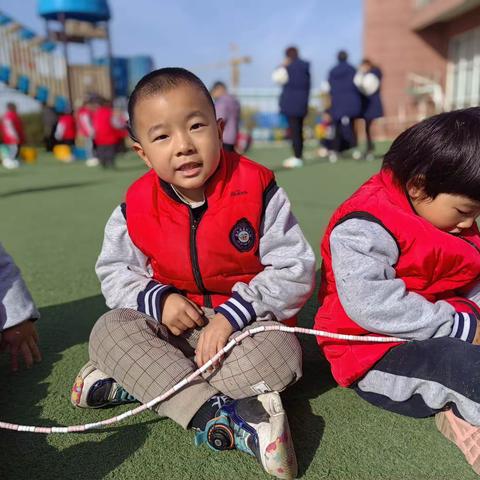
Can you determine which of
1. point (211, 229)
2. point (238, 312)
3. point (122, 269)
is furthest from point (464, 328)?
point (122, 269)

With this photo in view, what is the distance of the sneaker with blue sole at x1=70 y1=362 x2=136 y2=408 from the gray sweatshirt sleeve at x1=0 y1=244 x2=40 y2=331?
1.02ft

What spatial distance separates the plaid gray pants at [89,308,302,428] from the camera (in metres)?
1.19

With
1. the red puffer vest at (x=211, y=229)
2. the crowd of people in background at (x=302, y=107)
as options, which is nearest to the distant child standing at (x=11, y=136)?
the crowd of people in background at (x=302, y=107)

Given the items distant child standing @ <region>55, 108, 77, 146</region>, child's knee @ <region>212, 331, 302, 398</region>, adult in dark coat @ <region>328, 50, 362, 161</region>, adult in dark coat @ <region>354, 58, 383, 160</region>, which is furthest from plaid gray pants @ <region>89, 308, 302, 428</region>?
distant child standing @ <region>55, 108, 77, 146</region>

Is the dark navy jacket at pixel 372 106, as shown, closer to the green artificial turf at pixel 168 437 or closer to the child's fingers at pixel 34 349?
the green artificial turf at pixel 168 437

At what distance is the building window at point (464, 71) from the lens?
14.2 m

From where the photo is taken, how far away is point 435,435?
1.16m

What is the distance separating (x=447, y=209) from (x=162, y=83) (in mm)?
740

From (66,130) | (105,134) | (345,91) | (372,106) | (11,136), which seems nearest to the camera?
(345,91)

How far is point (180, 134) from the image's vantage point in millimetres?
1248

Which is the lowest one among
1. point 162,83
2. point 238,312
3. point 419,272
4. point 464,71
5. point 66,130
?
point 238,312

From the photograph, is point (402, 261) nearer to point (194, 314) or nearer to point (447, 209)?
point (447, 209)

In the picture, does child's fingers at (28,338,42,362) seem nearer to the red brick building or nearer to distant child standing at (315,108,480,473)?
distant child standing at (315,108,480,473)

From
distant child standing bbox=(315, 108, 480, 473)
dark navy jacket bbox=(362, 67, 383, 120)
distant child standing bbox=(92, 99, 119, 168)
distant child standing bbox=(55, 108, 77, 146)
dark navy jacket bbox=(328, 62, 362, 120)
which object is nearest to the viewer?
distant child standing bbox=(315, 108, 480, 473)
